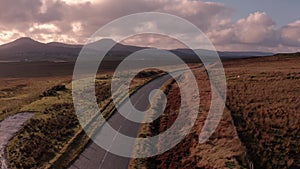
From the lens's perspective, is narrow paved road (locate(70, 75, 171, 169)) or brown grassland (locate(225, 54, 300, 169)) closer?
narrow paved road (locate(70, 75, 171, 169))

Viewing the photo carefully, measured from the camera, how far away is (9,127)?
32.7 meters

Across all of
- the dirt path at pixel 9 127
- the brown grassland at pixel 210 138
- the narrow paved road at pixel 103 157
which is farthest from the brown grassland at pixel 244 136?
the dirt path at pixel 9 127

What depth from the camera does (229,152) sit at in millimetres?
23953

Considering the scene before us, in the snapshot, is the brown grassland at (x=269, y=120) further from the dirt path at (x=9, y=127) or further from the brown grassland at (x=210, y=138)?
the dirt path at (x=9, y=127)

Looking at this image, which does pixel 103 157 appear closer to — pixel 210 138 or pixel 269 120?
pixel 210 138

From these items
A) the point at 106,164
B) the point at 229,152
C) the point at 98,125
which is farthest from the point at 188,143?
the point at 98,125

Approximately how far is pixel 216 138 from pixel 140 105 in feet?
62.5

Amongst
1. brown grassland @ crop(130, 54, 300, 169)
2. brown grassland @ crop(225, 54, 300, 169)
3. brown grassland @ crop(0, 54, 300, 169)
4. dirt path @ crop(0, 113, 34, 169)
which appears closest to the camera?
brown grassland @ crop(130, 54, 300, 169)

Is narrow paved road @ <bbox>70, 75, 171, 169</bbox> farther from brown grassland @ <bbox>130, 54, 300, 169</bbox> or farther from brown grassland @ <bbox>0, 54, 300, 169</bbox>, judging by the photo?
brown grassland @ <bbox>130, 54, 300, 169</bbox>

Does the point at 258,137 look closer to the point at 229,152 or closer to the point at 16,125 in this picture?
the point at 229,152

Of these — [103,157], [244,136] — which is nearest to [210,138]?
[244,136]

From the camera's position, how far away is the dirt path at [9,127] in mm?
25875

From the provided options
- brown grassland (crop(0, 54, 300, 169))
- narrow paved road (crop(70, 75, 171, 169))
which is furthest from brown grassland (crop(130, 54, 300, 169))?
narrow paved road (crop(70, 75, 171, 169))

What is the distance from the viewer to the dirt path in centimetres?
2588
